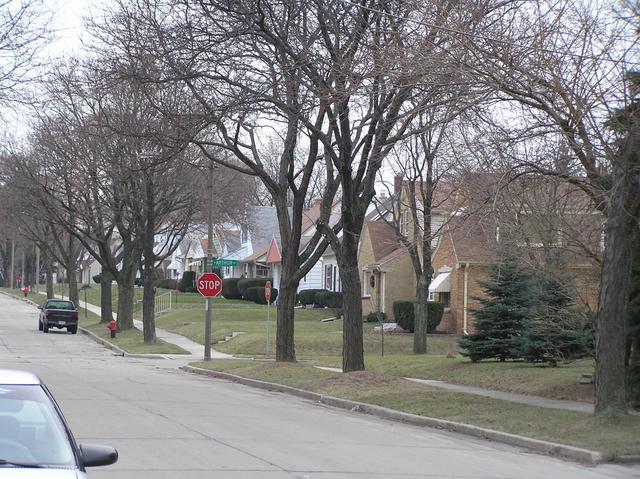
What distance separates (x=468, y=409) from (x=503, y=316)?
28.0 feet

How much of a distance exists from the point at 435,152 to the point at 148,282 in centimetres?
1638

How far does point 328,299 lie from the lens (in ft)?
184

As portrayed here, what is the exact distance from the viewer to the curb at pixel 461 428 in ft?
42.1

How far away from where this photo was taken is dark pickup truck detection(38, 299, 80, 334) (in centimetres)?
4762

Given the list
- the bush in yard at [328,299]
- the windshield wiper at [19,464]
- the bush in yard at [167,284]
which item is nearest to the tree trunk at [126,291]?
the bush in yard at [328,299]

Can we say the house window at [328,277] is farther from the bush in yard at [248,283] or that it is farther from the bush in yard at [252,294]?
the bush in yard at [248,283]

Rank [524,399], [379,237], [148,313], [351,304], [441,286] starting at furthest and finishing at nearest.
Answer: [379,237] → [441,286] → [148,313] → [351,304] → [524,399]

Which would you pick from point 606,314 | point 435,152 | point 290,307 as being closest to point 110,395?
point 290,307

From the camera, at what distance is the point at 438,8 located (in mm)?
15711

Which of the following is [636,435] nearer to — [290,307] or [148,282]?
[290,307]

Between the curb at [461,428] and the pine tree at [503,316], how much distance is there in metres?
6.35

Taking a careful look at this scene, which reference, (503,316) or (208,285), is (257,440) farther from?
(208,285)

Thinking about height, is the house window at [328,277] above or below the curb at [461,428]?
above

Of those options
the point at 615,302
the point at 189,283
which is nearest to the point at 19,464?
the point at 615,302
